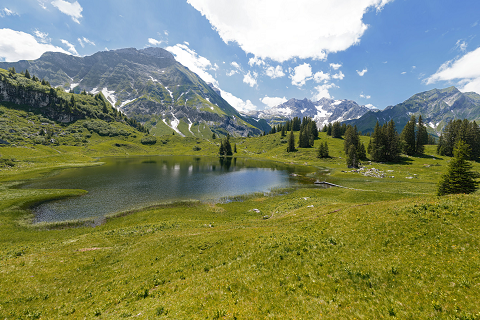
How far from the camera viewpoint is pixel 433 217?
1708cm

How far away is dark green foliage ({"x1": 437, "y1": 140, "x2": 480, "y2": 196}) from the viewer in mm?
31609

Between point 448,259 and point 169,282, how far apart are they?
898 inches

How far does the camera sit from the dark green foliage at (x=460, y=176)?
31.6 m

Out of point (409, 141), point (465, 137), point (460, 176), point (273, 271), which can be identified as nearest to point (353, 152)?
point (409, 141)

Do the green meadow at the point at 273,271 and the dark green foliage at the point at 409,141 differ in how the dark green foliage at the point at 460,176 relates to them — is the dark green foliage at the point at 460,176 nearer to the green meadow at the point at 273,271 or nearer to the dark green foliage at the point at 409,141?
the green meadow at the point at 273,271

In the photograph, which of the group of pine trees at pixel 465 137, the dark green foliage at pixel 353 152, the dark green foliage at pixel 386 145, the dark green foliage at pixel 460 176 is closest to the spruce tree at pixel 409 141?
the dark green foliage at pixel 386 145

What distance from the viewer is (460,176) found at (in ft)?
106

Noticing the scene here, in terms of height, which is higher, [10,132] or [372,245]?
[10,132]

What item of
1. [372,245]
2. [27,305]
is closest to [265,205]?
[372,245]

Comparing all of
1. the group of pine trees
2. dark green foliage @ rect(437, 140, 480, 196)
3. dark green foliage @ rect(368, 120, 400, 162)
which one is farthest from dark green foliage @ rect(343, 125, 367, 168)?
dark green foliage @ rect(437, 140, 480, 196)

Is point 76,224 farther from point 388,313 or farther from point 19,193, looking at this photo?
point 388,313

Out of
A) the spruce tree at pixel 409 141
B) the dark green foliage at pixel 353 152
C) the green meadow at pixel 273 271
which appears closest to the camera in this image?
the green meadow at pixel 273 271

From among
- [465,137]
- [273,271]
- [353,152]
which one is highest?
[465,137]

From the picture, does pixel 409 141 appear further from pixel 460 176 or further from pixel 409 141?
pixel 460 176
